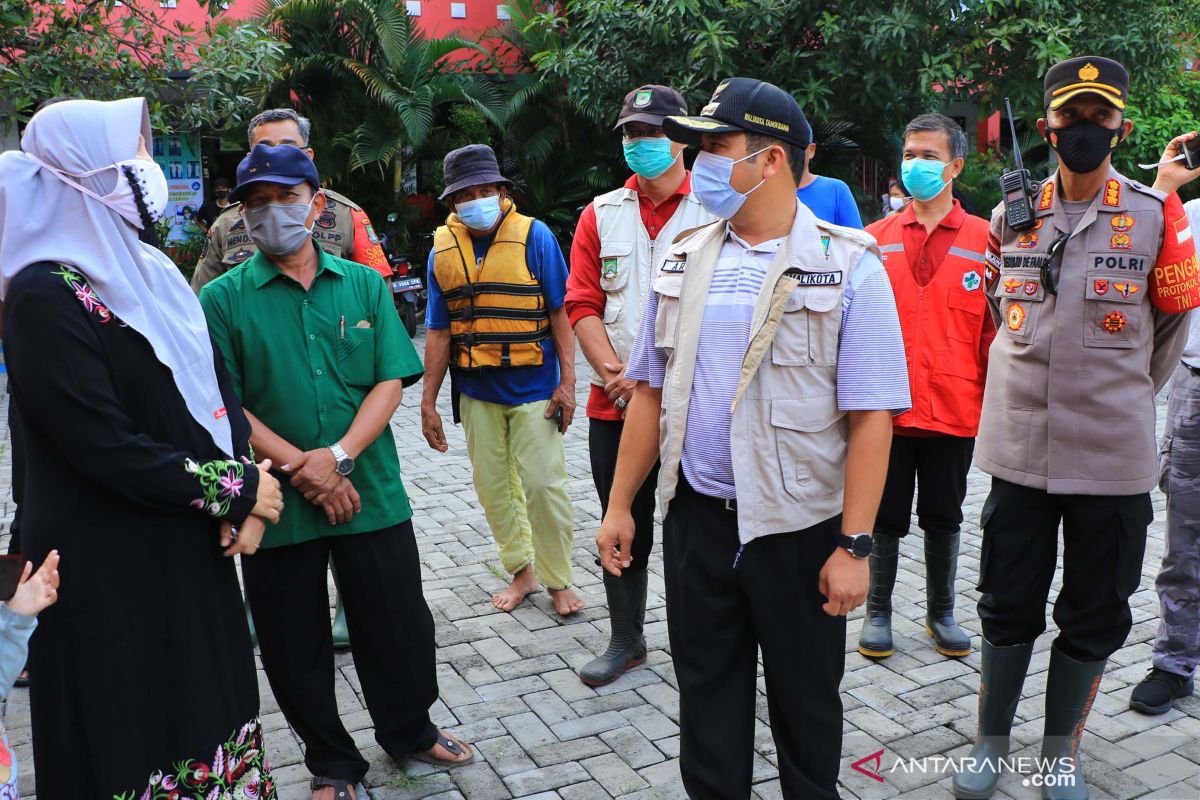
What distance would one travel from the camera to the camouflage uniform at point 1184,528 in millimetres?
3844

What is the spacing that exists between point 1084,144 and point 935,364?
118 cm

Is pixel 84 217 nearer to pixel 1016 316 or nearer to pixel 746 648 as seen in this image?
pixel 746 648

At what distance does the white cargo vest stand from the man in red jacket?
89 cm

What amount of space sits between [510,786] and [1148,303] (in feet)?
8.27

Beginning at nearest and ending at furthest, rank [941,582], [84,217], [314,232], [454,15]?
[84,217], [314,232], [941,582], [454,15]

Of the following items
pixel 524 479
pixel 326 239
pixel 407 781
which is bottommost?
pixel 407 781

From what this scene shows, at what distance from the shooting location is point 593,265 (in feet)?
13.9

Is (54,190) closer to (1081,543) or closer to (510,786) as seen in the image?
(510,786)

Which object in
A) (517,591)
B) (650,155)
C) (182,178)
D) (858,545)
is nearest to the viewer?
(858,545)

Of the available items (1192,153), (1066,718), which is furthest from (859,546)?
(1192,153)

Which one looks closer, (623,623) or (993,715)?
(993,715)

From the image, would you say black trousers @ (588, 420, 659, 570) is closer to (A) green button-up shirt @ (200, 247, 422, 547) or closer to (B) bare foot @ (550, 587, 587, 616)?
(B) bare foot @ (550, 587, 587, 616)

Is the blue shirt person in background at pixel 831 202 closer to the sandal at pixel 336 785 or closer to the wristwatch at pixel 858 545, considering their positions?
the wristwatch at pixel 858 545

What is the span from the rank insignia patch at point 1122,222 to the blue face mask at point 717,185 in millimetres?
1228
